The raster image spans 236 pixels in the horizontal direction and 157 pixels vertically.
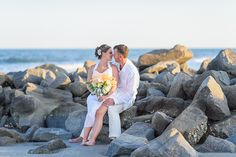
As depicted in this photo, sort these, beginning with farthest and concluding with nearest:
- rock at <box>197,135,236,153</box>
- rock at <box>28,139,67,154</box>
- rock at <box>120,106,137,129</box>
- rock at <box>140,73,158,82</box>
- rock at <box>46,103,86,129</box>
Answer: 1. rock at <box>140,73,158,82</box>
2. rock at <box>46,103,86,129</box>
3. rock at <box>120,106,137,129</box>
4. rock at <box>28,139,67,154</box>
5. rock at <box>197,135,236,153</box>

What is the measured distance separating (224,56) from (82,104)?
351 cm

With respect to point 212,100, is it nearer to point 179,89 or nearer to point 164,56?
point 179,89

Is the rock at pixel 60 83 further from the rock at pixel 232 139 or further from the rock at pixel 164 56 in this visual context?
the rock at pixel 232 139

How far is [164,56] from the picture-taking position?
16016 millimetres

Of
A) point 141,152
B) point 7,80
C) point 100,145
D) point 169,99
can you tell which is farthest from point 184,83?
point 7,80

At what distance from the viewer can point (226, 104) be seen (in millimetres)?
8656

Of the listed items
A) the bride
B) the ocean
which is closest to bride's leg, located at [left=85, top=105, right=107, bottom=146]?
the bride

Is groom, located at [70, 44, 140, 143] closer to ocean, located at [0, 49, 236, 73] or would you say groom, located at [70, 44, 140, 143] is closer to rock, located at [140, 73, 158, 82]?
rock, located at [140, 73, 158, 82]

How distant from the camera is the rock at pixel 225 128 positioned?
8.28m

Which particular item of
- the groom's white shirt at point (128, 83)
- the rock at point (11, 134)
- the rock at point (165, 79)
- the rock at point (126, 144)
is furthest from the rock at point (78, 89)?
the rock at point (126, 144)

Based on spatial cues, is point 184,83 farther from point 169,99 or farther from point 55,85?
point 55,85

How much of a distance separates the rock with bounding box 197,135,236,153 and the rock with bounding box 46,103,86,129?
3.48m

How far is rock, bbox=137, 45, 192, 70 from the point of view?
1582 centimetres

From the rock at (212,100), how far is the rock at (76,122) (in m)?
2.15
